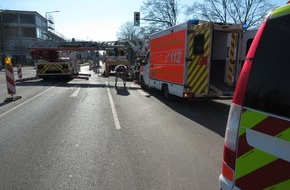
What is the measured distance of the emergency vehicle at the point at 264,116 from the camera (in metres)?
2.01

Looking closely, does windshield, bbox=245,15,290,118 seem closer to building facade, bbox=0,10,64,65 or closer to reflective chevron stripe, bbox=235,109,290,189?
reflective chevron stripe, bbox=235,109,290,189

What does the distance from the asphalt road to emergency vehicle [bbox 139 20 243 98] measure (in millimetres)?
851

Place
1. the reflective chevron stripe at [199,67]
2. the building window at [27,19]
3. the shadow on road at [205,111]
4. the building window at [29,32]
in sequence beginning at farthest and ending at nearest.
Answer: the building window at [29,32], the building window at [27,19], the reflective chevron stripe at [199,67], the shadow on road at [205,111]

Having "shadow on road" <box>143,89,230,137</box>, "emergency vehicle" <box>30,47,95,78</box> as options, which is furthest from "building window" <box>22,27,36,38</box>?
"shadow on road" <box>143,89,230,137</box>

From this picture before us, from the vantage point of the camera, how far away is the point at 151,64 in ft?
50.7

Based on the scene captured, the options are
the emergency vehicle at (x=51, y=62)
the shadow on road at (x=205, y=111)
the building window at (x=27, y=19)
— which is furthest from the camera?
the building window at (x=27, y=19)

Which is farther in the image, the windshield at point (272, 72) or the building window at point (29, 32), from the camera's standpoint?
the building window at point (29, 32)

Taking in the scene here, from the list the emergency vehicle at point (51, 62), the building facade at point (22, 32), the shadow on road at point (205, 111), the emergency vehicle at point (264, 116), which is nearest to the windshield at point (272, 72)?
A: the emergency vehicle at point (264, 116)

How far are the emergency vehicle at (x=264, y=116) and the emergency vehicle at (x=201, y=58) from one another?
798 centimetres

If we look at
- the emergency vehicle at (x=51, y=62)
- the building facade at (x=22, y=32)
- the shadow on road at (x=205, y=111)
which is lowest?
the shadow on road at (x=205, y=111)

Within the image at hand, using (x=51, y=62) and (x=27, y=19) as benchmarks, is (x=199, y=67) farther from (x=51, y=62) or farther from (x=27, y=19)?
(x=27, y=19)

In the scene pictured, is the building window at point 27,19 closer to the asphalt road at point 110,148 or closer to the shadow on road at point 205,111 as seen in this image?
the shadow on road at point 205,111

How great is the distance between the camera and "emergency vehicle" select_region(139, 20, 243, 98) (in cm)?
1038

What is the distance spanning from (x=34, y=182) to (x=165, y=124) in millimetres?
4431
